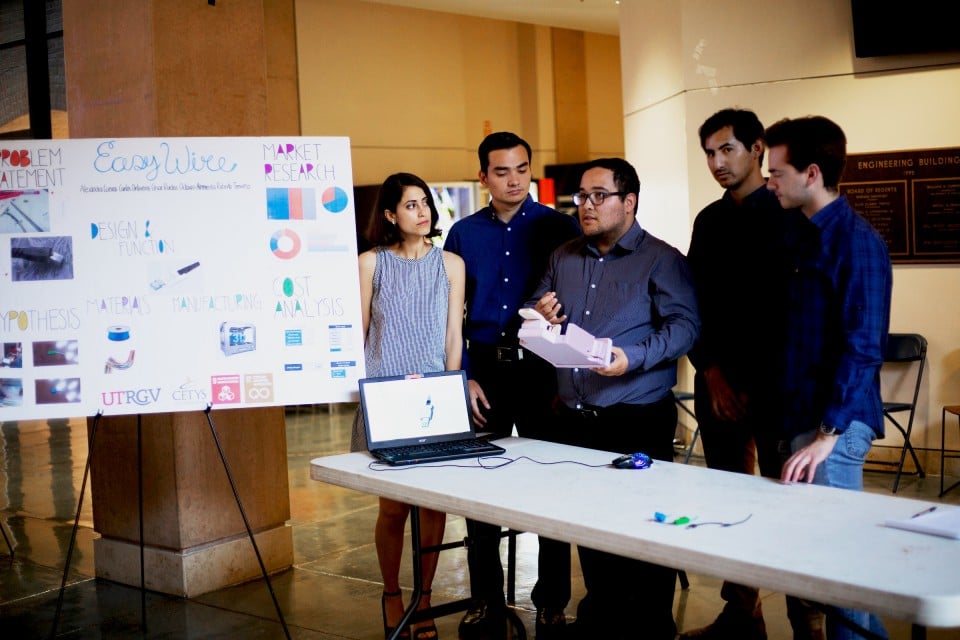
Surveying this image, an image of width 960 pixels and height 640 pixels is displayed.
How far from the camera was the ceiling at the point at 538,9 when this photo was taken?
9992mm

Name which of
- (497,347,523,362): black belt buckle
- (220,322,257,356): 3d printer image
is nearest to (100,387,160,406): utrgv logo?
(220,322,257,356): 3d printer image

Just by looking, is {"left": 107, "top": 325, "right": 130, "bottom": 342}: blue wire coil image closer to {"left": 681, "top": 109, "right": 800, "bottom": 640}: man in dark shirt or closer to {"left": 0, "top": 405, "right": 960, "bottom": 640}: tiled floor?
{"left": 0, "top": 405, "right": 960, "bottom": 640}: tiled floor

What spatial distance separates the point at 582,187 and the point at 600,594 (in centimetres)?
148

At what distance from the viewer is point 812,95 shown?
6.38 meters

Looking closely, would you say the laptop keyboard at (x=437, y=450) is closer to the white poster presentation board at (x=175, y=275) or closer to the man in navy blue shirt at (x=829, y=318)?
the white poster presentation board at (x=175, y=275)

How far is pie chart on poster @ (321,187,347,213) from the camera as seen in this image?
3834mm

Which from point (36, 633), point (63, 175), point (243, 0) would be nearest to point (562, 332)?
point (63, 175)

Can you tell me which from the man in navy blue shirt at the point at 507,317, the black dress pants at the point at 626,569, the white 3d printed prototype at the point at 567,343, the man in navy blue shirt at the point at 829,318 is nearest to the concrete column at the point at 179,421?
the man in navy blue shirt at the point at 507,317

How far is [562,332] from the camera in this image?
3666 millimetres

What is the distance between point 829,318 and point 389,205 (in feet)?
5.34

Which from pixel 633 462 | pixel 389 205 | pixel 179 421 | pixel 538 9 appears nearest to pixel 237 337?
pixel 389 205

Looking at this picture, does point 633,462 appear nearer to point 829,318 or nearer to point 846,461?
point 846,461

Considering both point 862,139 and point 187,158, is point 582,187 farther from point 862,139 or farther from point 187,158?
point 862,139

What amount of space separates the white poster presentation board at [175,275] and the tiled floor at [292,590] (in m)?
1.09
